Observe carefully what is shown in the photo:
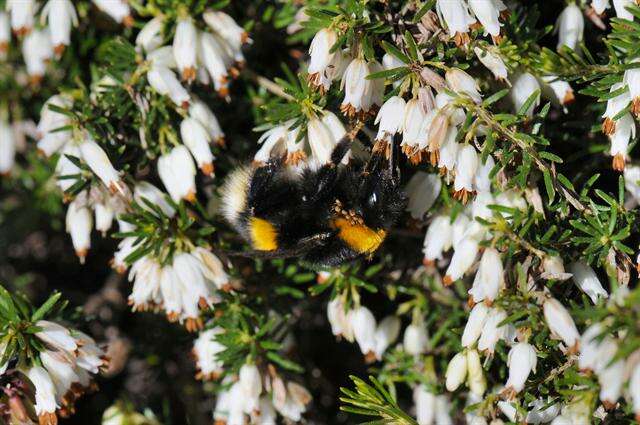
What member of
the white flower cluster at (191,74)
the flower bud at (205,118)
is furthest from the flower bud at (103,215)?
the flower bud at (205,118)

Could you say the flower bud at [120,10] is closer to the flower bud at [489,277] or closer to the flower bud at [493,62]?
the flower bud at [493,62]

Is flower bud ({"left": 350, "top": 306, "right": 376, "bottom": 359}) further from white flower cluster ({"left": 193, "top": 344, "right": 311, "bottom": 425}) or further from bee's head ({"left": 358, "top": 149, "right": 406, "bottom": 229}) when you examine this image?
bee's head ({"left": 358, "top": 149, "right": 406, "bottom": 229})

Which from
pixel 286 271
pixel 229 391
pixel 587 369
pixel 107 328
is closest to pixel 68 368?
pixel 229 391

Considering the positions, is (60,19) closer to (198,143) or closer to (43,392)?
(198,143)

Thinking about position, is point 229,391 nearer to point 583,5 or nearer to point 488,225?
point 488,225

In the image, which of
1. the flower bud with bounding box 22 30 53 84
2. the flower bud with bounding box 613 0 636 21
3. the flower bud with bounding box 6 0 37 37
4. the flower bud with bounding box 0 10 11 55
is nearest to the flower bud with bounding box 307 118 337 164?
the flower bud with bounding box 613 0 636 21
